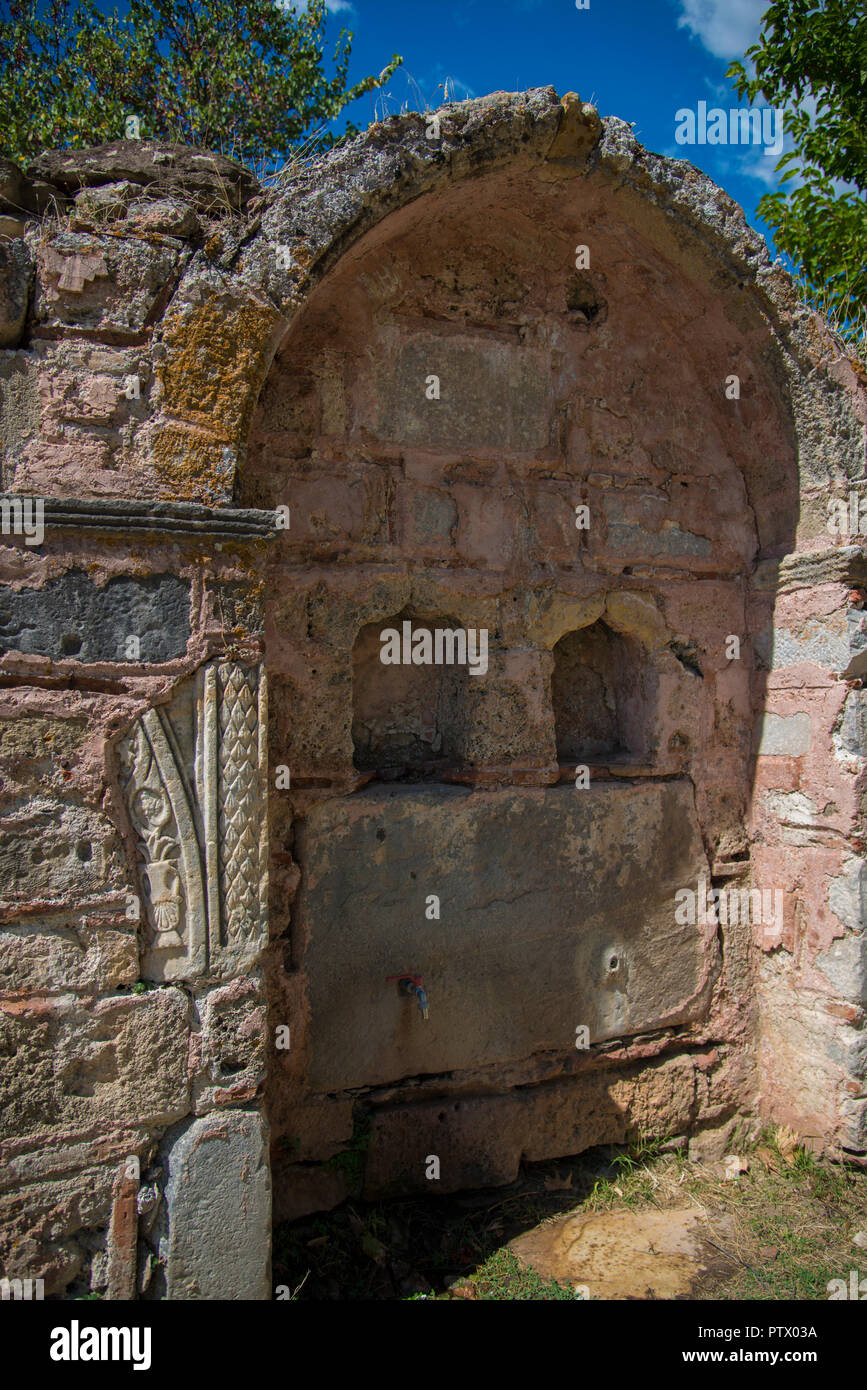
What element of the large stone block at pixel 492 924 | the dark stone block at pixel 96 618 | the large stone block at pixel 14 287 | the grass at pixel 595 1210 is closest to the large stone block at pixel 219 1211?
the grass at pixel 595 1210

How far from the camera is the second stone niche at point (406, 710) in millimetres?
3500

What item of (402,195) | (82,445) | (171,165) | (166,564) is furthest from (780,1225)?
(171,165)

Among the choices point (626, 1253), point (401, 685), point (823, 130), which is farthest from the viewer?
point (823, 130)

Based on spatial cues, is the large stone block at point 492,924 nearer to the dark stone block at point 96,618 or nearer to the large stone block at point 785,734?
the large stone block at point 785,734

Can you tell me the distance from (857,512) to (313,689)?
2.37 metres

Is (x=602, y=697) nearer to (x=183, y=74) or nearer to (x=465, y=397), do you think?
(x=465, y=397)

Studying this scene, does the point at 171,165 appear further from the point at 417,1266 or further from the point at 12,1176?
the point at 417,1266

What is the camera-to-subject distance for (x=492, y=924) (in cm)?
349

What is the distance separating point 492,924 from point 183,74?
923cm

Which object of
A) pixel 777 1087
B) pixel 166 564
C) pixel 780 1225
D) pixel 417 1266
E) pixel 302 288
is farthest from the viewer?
pixel 777 1087

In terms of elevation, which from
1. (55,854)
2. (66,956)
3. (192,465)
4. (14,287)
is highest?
(14,287)

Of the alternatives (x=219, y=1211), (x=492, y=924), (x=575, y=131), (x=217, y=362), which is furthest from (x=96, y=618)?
Answer: (x=575, y=131)

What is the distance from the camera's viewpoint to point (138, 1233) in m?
2.40

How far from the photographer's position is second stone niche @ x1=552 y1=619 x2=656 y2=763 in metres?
3.90
